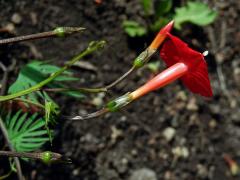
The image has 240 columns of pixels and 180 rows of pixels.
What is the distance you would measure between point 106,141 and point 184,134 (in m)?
0.54

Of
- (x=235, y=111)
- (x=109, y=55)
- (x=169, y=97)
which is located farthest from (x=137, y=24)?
(x=235, y=111)

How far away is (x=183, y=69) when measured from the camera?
1.93 metres

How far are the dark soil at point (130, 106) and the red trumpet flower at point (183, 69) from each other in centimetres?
94

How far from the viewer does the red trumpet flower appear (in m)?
1.85

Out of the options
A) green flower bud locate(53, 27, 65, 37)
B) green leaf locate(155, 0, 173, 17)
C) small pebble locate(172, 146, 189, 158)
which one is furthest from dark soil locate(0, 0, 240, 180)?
green flower bud locate(53, 27, 65, 37)

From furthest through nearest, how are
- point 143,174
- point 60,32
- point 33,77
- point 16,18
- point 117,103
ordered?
point 143,174 → point 16,18 → point 33,77 → point 117,103 → point 60,32

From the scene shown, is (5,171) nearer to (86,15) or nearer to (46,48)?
(46,48)

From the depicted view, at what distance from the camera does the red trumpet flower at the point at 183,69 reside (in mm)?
1853

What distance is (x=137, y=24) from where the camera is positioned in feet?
9.98

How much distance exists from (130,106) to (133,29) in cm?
46

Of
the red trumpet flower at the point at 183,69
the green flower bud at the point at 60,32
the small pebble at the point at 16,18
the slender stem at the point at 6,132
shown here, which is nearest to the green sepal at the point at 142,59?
the red trumpet flower at the point at 183,69

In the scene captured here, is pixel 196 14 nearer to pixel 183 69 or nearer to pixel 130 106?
pixel 130 106

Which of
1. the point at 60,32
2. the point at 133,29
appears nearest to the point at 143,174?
the point at 133,29

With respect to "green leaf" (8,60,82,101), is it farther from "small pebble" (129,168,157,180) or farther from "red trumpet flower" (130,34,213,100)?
"small pebble" (129,168,157,180)
